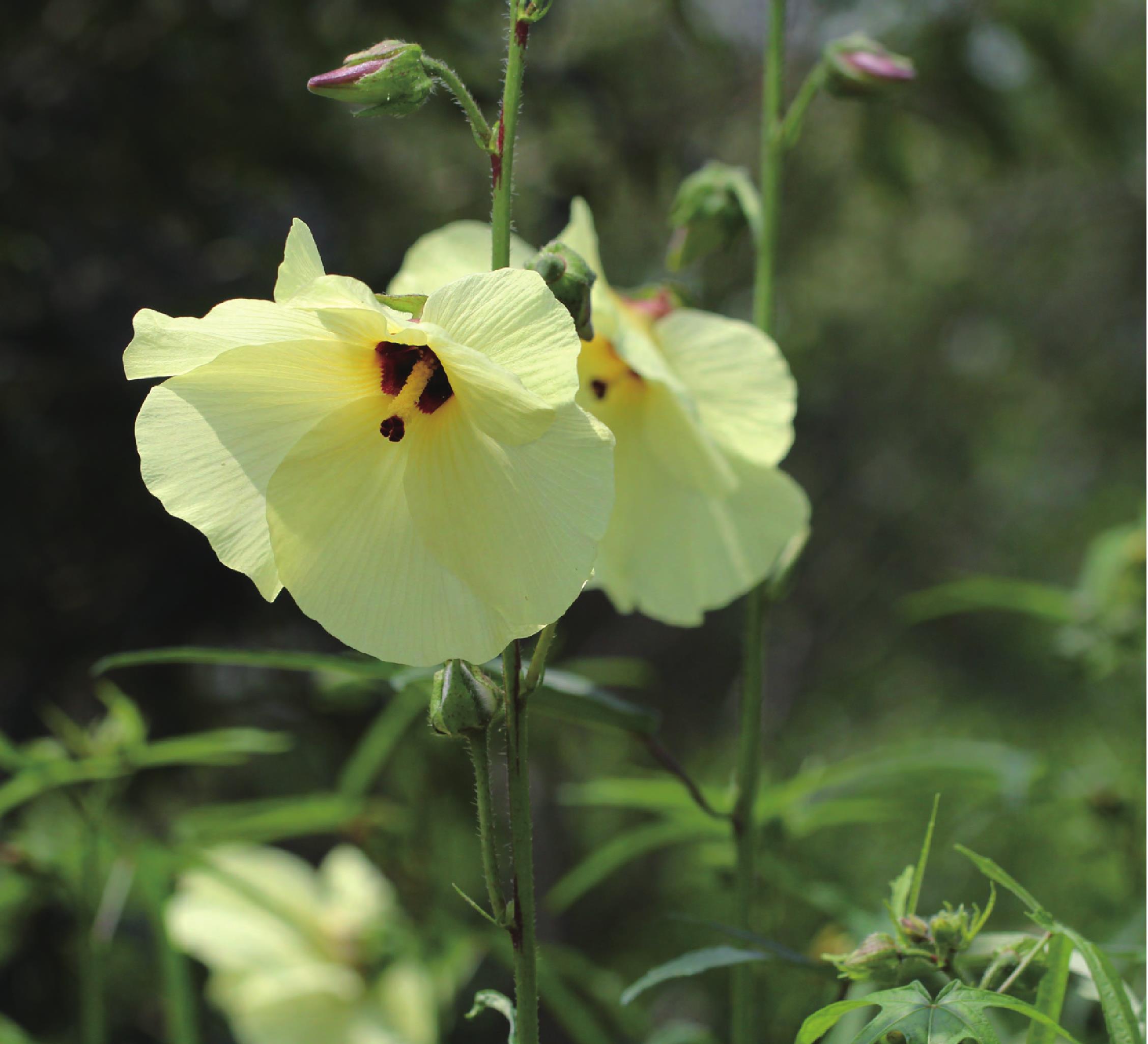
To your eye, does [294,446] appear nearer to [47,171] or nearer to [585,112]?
[47,171]

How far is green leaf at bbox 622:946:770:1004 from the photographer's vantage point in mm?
414

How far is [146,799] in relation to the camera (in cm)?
127

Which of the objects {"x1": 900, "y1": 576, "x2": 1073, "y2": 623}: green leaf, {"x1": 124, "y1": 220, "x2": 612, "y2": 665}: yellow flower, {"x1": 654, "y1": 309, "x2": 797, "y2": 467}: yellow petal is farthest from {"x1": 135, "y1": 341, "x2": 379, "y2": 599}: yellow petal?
{"x1": 900, "y1": 576, "x2": 1073, "y2": 623}: green leaf

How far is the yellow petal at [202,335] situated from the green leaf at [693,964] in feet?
0.87

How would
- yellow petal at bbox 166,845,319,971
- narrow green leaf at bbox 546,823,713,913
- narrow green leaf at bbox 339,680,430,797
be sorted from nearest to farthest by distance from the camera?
narrow green leaf at bbox 546,823,713,913, narrow green leaf at bbox 339,680,430,797, yellow petal at bbox 166,845,319,971

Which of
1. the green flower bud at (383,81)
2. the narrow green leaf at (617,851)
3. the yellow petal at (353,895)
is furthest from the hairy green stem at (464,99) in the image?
the yellow petal at (353,895)

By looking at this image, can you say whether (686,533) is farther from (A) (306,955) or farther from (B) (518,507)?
(A) (306,955)

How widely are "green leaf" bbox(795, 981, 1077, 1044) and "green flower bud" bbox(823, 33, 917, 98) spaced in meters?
0.45

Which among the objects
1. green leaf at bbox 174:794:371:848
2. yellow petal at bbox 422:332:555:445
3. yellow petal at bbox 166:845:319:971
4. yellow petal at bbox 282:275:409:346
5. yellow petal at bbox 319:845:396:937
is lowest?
yellow petal at bbox 319:845:396:937

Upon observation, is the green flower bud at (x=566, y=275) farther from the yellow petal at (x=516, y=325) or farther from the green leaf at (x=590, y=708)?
the green leaf at (x=590, y=708)

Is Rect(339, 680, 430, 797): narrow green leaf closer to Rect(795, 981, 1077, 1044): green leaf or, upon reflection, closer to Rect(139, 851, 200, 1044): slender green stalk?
Rect(139, 851, 200, 1044): slender green stalk

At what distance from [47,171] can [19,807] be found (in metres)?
0.77

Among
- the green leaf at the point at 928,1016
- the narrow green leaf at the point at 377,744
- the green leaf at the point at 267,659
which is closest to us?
the green leaf at the point at 928,1016

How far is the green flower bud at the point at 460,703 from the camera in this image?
359 millimetres
